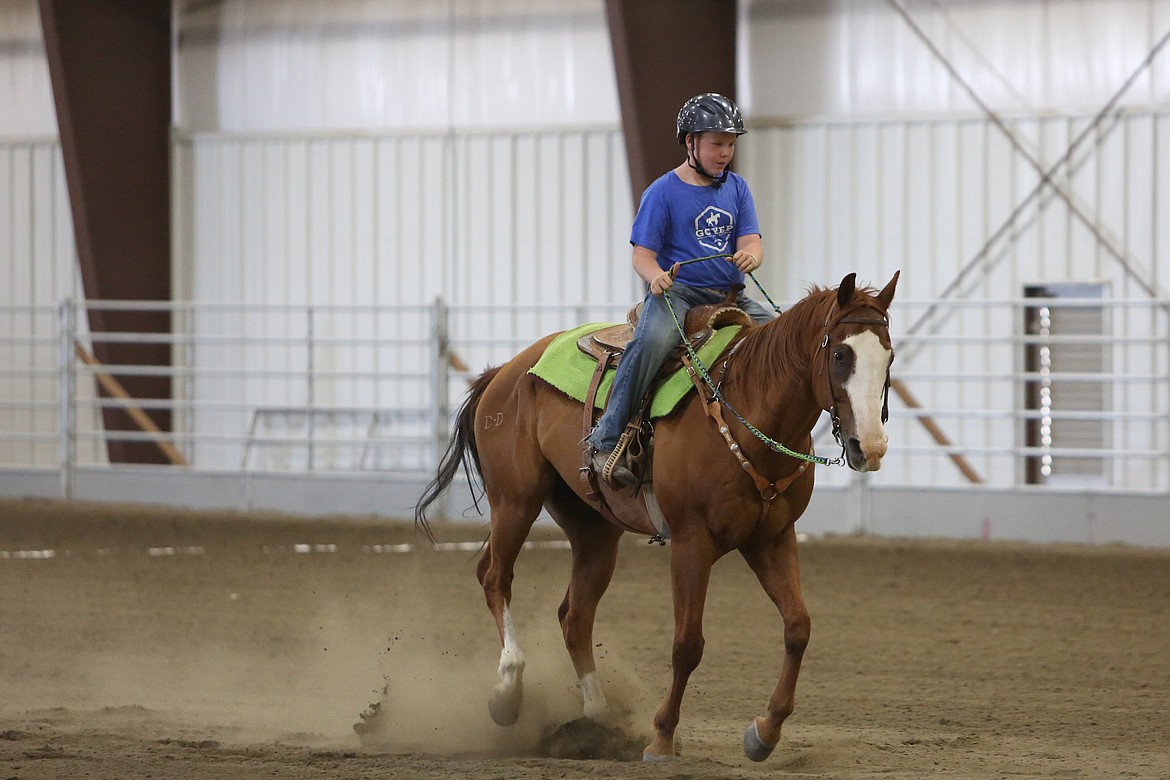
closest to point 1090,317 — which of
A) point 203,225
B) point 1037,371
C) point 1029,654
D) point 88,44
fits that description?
point 1037,371

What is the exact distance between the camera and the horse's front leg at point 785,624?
4383 millimetres

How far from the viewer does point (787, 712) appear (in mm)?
4383

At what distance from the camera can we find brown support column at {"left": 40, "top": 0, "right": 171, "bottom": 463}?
14.0 metres

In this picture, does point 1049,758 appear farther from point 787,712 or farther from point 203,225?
point 203,225

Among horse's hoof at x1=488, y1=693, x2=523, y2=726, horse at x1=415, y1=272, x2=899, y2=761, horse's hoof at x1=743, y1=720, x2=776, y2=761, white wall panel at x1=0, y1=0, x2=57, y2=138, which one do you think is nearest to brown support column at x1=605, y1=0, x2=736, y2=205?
white wall panel at x1=0, y1=0, x2=57, y2=138

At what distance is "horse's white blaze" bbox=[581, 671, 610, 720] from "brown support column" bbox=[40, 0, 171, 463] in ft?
33.5

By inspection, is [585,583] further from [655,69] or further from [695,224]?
[655,69]

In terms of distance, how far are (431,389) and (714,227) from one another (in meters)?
7.66

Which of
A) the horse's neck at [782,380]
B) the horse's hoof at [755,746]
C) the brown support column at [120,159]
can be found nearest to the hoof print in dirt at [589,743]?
the horse's hoof at [755,746]

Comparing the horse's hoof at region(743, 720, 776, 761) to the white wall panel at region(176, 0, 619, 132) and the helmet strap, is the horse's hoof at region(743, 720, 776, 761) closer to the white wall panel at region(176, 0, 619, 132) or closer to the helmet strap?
the helmet strap

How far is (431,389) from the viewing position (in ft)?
40.1

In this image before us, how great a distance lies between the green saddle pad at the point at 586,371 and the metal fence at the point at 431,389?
19.3ft

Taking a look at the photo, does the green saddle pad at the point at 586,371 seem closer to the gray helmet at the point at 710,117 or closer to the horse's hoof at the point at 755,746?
the gray helmet at the point at 710,117

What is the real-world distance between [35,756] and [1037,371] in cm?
992
